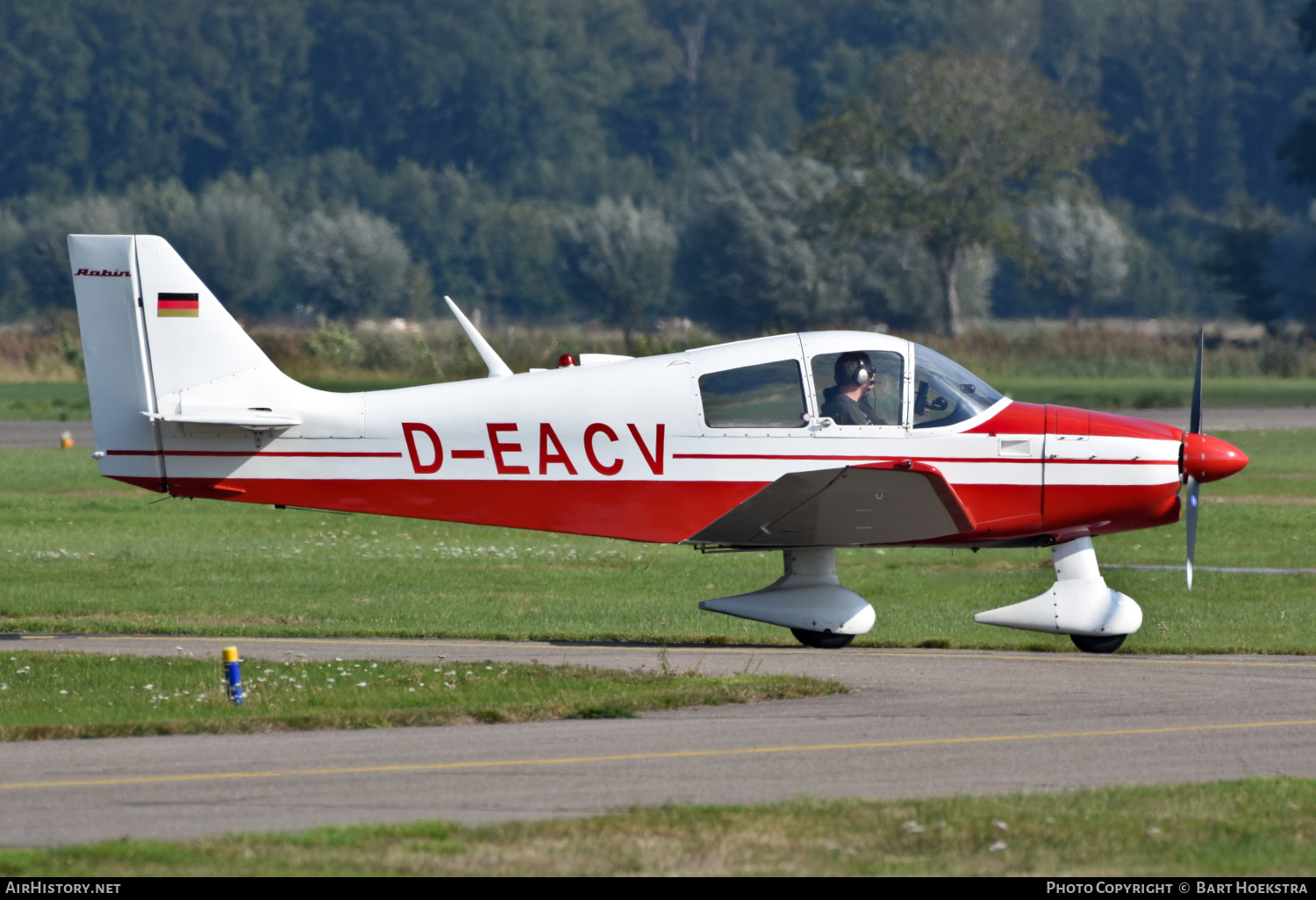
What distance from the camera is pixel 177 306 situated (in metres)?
13.5

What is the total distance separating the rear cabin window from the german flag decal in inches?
156

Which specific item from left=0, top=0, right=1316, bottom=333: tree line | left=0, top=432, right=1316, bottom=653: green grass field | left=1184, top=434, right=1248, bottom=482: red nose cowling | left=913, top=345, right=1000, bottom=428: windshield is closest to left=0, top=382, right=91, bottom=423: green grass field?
left=0, top=432, right=1316, bottom=653: green grass field

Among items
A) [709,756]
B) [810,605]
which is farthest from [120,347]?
[709,756]

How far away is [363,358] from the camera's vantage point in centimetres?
5372

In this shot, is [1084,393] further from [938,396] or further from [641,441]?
[641,441]

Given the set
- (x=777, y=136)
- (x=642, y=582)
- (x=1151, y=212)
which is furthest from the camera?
(x=777, y=136)

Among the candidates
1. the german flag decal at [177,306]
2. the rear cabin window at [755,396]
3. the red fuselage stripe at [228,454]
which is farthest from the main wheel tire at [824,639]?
the german flag decal at [177,306]

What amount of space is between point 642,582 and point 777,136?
11822 cm

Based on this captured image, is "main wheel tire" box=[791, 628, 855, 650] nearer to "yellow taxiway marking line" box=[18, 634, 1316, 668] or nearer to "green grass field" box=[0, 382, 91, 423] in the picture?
"yellow taxiway marking line" box=[18, 634, 1316, 668]

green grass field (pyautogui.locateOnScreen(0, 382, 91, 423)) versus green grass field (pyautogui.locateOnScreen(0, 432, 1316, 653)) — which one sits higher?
green grass field (pyautogui.locateOnScreen(0, 382, 91, 423))

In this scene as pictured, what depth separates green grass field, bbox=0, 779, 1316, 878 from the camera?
712 centimetres

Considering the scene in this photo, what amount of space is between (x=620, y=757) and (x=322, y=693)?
8.97 ft
